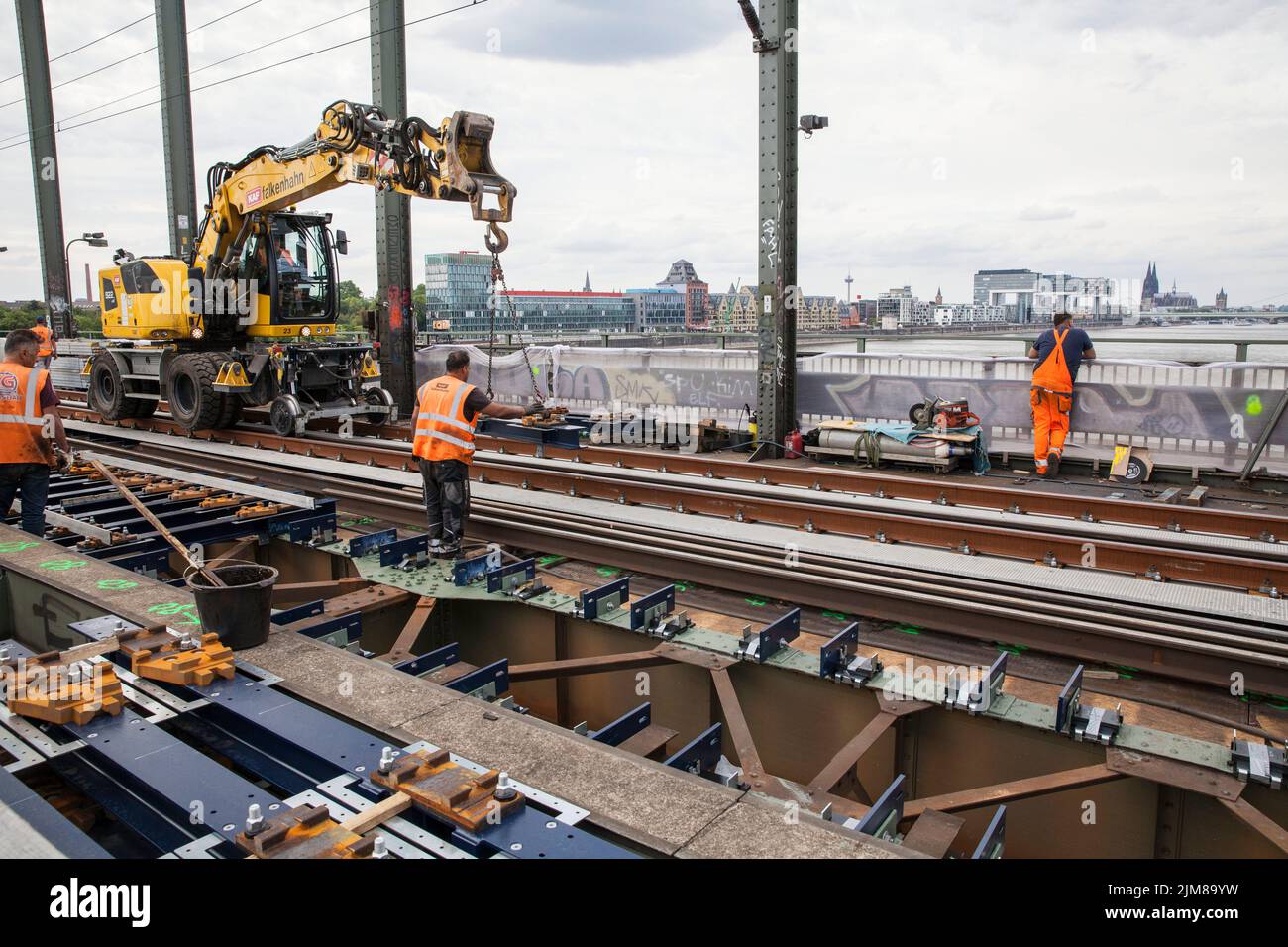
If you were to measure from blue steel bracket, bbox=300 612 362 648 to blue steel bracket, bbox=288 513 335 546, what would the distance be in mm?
2303

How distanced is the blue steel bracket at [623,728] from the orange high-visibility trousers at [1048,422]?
8.86 m

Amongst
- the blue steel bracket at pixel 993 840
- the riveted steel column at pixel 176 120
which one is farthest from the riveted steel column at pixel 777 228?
the riveted steel column at pixel 176 120

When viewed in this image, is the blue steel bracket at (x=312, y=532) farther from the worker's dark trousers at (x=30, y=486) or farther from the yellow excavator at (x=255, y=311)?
the yellow excavator at (x=255, y=311)

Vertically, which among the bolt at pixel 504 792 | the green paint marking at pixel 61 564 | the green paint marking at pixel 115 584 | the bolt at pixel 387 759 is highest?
the green paint marking at pixel 61 564

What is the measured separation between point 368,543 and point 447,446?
42.7 inches

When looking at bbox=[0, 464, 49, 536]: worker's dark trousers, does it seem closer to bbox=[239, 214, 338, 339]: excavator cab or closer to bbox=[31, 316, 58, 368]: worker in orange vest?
bbox=[239, 214, 338, 339]: excavator cab

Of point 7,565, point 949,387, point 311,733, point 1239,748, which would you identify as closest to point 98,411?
point 7,565

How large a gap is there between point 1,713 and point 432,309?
26849 mm

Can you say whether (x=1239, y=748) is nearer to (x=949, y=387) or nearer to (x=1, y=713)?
(x=1, y=713)

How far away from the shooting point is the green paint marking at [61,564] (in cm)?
644

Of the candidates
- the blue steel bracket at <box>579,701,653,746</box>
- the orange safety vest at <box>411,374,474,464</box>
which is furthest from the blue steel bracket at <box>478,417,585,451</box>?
the blue steel bracket at <box>579,701,653,746</box>

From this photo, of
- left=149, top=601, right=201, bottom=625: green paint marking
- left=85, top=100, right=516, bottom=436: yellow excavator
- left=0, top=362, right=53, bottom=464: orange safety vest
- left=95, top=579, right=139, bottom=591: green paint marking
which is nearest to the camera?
left=149, top=601, right=201, bottom=625: green paint marking

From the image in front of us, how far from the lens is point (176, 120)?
23641 mm

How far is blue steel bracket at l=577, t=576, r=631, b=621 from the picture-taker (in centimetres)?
616
